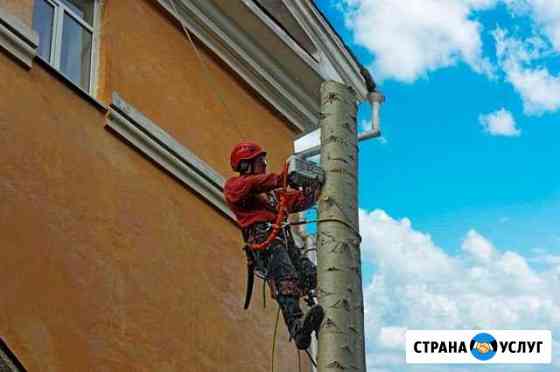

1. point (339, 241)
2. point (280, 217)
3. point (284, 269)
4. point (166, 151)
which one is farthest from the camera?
point (166, 151)

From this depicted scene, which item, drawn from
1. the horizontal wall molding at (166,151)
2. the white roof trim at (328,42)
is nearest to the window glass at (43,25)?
the horizontal wall molding at (166,151)

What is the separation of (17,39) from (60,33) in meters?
1.23

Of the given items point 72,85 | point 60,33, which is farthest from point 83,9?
point 72,85

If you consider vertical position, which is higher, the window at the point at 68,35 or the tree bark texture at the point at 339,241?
the window at the point at 68,35

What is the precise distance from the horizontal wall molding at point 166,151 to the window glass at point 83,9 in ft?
3.33

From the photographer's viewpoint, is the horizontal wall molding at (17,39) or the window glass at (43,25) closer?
the horizontal wall molding at (17,39)

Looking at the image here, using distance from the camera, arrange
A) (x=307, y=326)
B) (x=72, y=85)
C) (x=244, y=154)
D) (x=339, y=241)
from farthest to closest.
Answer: (x=72, y=85), (x=244, y=154), (x=307, y=326), (x=339, y=241)

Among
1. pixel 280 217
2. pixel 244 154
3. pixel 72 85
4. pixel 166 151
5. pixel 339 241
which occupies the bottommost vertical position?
pixel 339 241

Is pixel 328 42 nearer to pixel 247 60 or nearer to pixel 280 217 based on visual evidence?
pixel 247 60

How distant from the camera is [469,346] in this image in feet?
36.6

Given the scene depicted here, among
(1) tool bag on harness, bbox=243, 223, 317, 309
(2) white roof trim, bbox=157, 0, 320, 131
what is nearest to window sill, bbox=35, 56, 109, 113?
(2) white roof trim, bbox=157, 0, 320, 131

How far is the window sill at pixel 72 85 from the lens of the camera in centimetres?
959

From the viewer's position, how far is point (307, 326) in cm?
606

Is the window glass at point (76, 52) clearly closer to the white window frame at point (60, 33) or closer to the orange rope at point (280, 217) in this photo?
the white window frame at point (60, 33)
